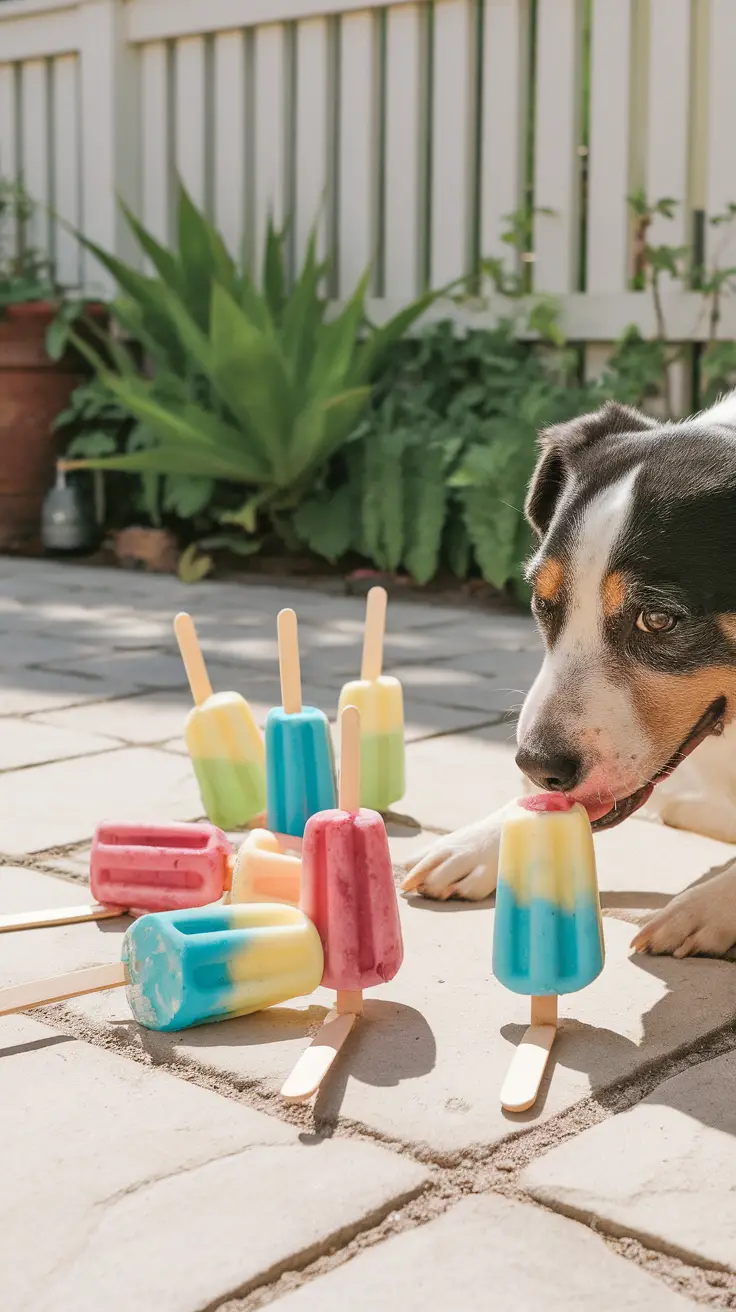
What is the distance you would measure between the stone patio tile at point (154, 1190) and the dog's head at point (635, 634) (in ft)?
2.11

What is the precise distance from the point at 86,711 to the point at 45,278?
13.7 feet

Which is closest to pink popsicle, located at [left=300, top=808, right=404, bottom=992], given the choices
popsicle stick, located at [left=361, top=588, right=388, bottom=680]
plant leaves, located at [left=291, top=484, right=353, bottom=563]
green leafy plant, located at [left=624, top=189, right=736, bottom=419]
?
popsicle stick, located at [left=361, top=588, right=388, bottom=680]

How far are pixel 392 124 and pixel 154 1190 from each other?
5415 mm

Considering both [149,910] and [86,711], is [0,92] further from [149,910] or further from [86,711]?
[149,910]

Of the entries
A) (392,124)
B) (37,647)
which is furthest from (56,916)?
(392,124)

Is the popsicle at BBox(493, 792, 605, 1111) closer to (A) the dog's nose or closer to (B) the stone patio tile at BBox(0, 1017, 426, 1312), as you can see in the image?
(A) the dog's nose

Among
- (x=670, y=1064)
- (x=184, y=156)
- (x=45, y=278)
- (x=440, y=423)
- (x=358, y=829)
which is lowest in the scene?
(x=670, y=1064)

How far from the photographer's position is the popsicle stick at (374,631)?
227cm

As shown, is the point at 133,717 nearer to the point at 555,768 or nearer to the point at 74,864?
the point at 74,864

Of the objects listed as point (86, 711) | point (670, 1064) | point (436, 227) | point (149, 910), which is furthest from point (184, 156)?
point (670, 1064)

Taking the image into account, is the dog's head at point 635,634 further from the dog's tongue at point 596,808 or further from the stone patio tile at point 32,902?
the stone patio tile at point 32,902

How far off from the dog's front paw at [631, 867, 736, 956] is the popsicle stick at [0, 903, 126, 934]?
70 cm

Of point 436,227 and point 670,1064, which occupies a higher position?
point 436,227

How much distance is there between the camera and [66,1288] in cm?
118
